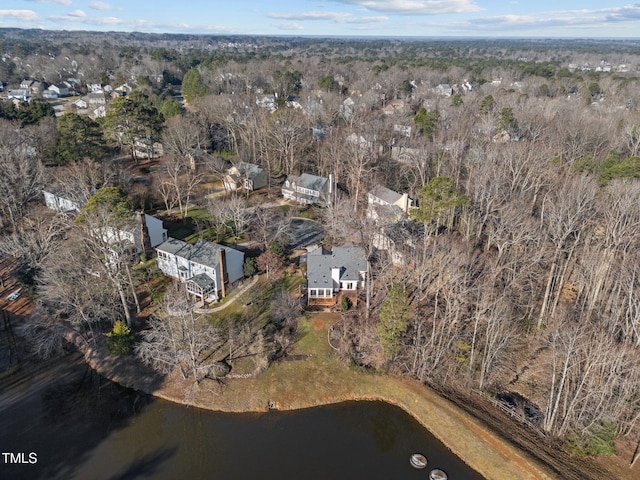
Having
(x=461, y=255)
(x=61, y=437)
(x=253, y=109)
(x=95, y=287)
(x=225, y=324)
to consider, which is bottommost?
(x=61, y=437)

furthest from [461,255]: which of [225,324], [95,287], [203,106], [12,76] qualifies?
[12,76]

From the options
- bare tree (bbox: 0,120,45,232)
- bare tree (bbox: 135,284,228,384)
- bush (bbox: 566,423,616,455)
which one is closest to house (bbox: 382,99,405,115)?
bare tree (bbox: 0,120,45,232)

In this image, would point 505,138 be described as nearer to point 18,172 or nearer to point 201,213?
point 201,213

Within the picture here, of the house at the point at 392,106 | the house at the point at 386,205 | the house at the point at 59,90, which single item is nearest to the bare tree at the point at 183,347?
the house at the point at 386,205

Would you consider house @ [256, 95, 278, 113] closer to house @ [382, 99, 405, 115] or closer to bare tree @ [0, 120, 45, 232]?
house @ [382, 99, 405, 115]

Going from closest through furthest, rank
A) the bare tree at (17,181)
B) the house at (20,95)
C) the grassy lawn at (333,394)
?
the grassy lawn at (333,394), the bare tree at (17,181), the house at (20,95)

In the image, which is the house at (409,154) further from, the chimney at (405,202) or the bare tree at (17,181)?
the bare tree at (17,181)
